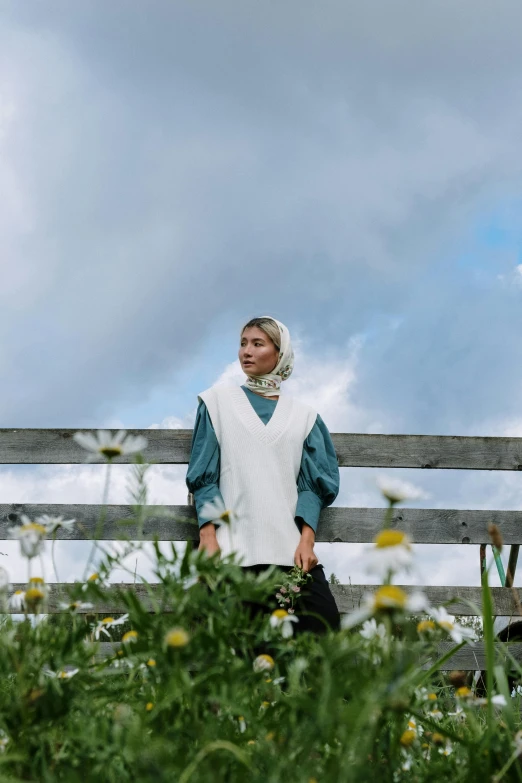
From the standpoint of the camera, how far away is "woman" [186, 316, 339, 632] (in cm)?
A: 329

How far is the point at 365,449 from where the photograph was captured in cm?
432

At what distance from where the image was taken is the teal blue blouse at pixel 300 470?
3430 millimetres

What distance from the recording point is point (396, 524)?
4.26m

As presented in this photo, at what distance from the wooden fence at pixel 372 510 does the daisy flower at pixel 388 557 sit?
3311 millimetres

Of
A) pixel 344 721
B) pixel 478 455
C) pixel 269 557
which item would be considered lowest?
pixel 344 721

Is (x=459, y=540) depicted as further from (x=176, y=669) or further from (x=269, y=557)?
(x=176, y=669)

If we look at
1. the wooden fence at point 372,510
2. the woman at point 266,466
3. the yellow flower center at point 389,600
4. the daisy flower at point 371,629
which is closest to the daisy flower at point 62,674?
the daisy flower at point 371,629

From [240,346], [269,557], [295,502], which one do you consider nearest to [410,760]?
[269,557]

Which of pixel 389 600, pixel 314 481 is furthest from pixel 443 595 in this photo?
pixel 389 600

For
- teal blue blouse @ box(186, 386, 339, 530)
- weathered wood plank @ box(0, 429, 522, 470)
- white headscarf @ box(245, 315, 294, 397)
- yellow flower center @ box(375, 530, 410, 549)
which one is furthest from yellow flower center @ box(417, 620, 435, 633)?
weathered wood plank @ box(0, 429, 522, 470)

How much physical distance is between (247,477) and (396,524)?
3.96ft

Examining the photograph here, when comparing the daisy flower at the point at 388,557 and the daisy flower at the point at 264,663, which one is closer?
the daisy flower at the point at 388,557

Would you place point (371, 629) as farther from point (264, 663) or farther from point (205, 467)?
point (205, 467)

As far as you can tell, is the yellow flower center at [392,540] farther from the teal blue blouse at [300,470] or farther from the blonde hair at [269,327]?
the blonde hair at [269,327]
